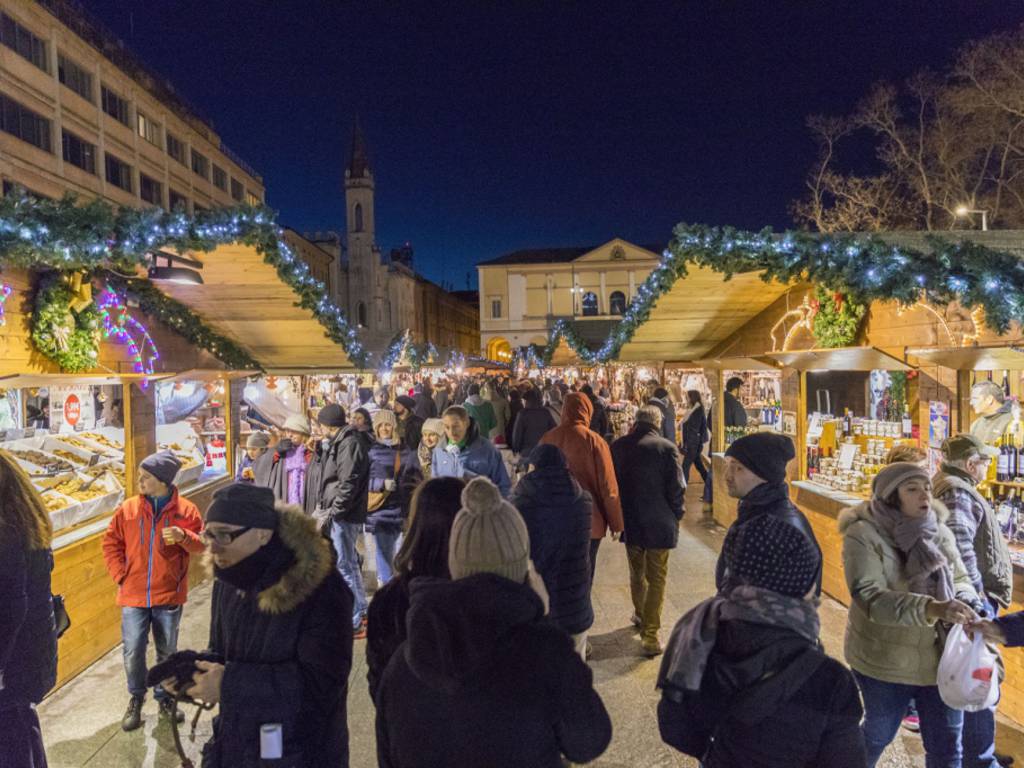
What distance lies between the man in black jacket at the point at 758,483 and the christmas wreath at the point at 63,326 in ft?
15.3

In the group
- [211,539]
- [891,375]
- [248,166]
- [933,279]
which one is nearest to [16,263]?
[211,539]

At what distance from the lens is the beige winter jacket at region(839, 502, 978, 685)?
9.11 feet

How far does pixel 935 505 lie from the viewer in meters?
3.03

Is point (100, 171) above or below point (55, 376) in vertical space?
above

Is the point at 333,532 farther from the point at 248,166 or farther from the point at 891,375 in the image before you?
the point at 248,166

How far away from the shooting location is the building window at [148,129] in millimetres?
35531

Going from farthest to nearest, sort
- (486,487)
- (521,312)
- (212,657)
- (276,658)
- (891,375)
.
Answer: (521,312)
(891,375)
(212,657)
(276,658)
(486,487)

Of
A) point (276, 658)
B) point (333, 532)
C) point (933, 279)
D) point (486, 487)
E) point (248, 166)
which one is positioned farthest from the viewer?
point (248, 166)

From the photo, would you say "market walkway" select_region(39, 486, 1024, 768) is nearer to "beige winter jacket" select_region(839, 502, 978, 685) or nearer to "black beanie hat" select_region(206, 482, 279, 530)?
"beige winter jacket" select_region(839, 502, 978, 685)

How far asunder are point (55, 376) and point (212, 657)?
3.19 m

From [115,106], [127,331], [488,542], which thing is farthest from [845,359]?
[115,106]

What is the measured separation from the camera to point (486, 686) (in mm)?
1595

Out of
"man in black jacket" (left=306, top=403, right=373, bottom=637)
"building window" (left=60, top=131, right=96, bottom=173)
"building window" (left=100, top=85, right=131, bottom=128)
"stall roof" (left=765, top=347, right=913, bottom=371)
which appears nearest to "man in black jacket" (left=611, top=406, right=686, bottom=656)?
"stall roof" (left=765, top=347, right=913, bottom=371)

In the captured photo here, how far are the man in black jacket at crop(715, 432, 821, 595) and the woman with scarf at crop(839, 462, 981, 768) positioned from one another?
28.3 inches
